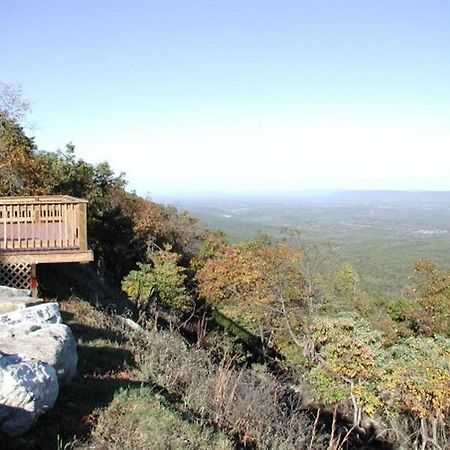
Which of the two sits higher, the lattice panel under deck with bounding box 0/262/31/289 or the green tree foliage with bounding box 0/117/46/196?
the green tree foliage with bounding box 0/117/46/196

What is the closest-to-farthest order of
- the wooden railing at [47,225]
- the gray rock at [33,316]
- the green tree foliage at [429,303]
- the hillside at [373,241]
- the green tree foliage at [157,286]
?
the gray rock at [33,316] → the wooden railing at [47,225] → the green tree foliage at [157,286] → the green tree foliage at [429,303] → the hillside at [373,241]

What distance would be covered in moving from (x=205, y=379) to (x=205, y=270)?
16.7 m

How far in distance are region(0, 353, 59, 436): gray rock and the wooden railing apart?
5.33m

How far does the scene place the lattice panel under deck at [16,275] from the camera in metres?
8.90

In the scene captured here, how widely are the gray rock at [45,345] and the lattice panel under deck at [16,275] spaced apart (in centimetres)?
440

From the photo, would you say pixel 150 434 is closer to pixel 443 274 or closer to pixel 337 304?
pixel 337 304

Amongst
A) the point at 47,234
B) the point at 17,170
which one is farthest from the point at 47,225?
the point at 17,170

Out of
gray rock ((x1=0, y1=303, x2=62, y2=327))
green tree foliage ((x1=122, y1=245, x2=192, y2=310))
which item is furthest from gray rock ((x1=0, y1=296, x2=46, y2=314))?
green tree foliage ((x1=122, y1=245, x2=192, y2=310))

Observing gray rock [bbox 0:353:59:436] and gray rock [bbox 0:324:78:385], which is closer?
gray rock [bbox 0:353:59:436]

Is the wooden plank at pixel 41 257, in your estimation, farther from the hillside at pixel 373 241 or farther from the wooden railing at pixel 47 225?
the hillside at pixel 373 241

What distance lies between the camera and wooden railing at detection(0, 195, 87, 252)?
877 centimetres

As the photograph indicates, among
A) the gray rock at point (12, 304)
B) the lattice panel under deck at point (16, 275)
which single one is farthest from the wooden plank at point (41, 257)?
the gray rock at point (12, 304)

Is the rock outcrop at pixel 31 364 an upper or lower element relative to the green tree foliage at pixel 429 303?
upper

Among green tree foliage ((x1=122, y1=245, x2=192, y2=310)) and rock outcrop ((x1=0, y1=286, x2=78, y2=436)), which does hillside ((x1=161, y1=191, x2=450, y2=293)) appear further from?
rock outcrop ((x1=0, y1=286, x2=78, y2=436))
